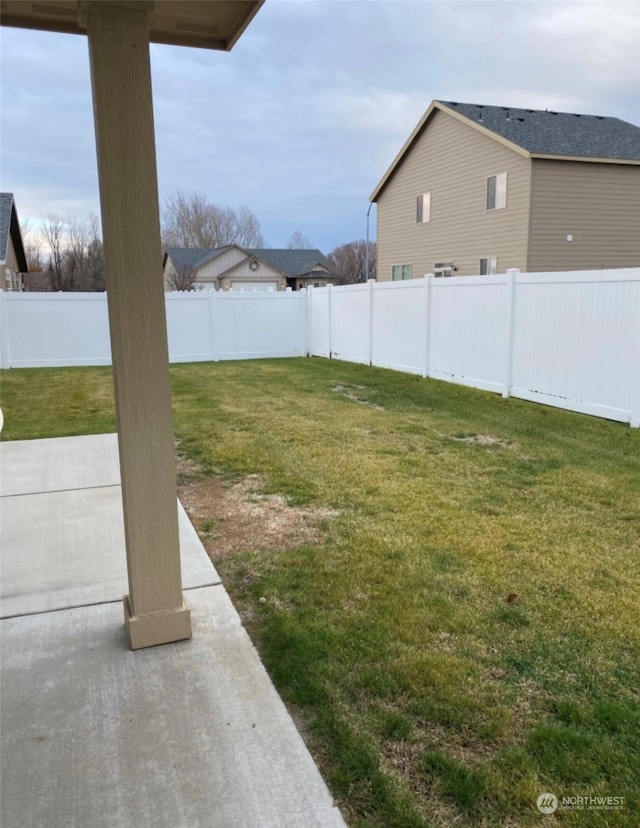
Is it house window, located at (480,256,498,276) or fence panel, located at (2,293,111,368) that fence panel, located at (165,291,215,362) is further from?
house window, located at (480,256,498,276)

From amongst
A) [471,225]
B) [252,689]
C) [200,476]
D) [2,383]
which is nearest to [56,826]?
[252,689]

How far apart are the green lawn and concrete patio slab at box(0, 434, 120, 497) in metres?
0.66

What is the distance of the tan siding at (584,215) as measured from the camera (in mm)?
14664

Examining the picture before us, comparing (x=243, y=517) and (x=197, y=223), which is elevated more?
(x=197, y=223)

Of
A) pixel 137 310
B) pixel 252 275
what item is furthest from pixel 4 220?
pixel 252 275

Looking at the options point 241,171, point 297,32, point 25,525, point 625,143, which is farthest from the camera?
point 241,171

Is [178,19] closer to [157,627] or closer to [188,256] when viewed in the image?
[157,627]

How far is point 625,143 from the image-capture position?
16.2 m

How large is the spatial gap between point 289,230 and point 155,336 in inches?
2242

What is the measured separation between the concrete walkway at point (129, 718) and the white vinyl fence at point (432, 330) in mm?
5559

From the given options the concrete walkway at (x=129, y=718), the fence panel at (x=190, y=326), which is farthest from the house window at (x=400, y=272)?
the concrete walkway at (x=129, y=718)

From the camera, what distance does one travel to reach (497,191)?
15.6 m

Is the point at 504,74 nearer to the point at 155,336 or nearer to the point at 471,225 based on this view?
the point at 471,225

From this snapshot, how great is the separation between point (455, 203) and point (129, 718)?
17.0m
